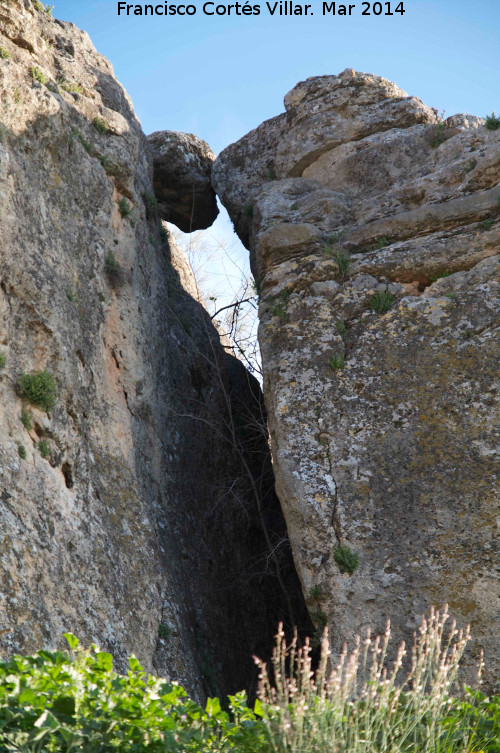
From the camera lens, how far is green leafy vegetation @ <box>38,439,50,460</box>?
678 cm

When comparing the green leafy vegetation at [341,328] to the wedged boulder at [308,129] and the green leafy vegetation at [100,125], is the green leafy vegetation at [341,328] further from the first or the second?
the green leafy vegetation at [100,125]

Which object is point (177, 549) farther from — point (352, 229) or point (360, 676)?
point (352, 229)

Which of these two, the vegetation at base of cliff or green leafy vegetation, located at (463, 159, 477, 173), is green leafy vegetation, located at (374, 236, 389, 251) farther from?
the vegetation at base of cliff

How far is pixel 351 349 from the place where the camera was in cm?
909

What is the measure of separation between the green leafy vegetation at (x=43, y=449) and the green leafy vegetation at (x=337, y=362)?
3639 millimetres

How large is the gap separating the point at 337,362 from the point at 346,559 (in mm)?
2401

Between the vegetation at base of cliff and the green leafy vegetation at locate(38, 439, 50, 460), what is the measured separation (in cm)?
316

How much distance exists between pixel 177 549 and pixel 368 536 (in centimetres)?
252

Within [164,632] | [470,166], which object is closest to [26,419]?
[164,632]

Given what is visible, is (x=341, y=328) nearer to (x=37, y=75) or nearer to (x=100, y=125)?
(x=100, y=125)

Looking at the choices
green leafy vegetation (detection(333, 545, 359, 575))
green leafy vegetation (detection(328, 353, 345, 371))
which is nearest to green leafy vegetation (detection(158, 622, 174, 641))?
green leafy vegetation (detection(333, 545, 359, 575))

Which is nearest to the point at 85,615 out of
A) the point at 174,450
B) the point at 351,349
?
the point at 174,450

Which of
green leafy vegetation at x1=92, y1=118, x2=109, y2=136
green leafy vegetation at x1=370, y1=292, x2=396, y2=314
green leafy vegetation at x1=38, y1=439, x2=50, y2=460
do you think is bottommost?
green leafy vegetation at x1=38, y1=439, x2=50, y2=460

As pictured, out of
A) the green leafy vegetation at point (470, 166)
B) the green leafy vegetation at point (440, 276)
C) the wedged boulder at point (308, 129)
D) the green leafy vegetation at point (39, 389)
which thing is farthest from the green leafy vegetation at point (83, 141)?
the green leafy vegetation at point (470, 166)
